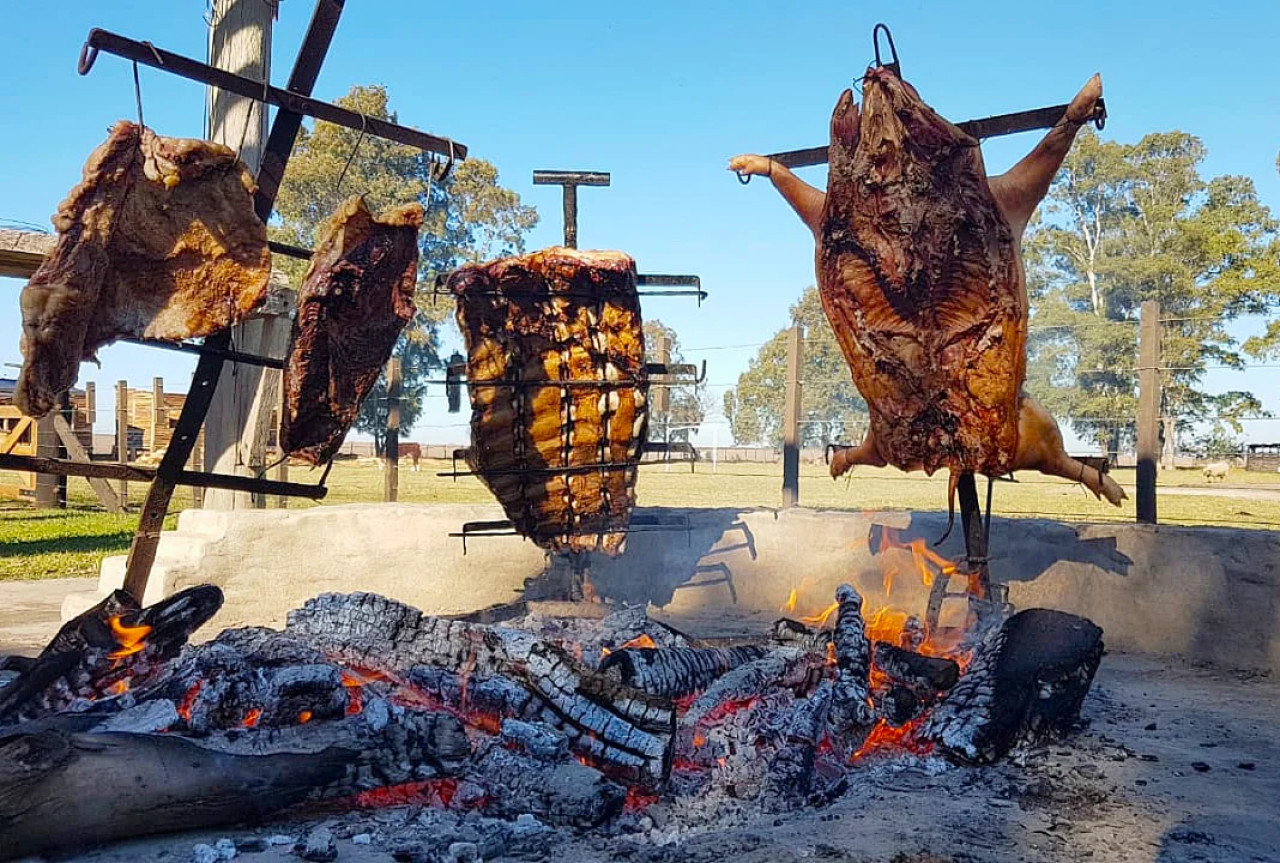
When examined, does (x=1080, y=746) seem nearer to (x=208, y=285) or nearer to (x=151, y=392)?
(x=208, y=285)

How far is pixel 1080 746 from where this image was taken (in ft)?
13.0

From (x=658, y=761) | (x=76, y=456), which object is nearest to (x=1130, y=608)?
(x=658, y=761)

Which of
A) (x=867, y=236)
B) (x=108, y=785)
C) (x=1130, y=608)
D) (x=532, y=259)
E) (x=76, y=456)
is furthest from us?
(x=76, y=456)

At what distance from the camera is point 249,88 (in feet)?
13.5

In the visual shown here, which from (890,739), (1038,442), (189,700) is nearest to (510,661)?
(189,700)

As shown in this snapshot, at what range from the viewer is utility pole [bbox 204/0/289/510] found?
7461 millimetres

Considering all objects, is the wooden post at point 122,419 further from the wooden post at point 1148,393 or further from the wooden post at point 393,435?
the wooden post at point 1148,393

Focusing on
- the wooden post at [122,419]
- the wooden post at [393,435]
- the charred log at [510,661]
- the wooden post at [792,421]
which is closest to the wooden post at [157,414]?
the wooden post at [122,419]

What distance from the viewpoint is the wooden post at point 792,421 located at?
841 centimetres

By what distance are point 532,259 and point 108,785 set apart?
10.8 ft

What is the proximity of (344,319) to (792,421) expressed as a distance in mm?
5708

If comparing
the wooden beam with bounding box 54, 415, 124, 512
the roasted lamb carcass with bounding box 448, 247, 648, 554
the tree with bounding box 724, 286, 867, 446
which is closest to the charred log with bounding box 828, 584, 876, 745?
the roasted lamb carcass with bounding box 448, 247, 648, 554

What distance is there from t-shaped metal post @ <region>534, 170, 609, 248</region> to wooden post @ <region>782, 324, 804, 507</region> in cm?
332

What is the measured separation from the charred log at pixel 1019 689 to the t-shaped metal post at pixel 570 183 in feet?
11.8
